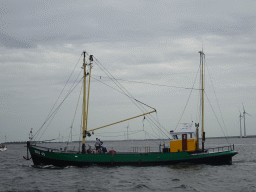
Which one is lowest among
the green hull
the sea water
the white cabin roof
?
the sea water

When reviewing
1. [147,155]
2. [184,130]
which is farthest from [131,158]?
[184,130]

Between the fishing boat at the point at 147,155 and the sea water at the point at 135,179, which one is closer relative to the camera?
the sea water at the point at 135,179

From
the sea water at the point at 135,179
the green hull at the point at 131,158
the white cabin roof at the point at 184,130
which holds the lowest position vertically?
the sea water at the point at 135,179

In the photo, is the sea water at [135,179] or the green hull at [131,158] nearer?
the sea water at [135,179]

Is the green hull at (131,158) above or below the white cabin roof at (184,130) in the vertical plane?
below

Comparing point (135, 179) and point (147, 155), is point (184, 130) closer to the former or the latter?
point (147, 155)

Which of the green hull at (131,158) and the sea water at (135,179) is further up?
the green hull at (131,158)

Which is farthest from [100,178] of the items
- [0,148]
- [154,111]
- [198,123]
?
[0,148]

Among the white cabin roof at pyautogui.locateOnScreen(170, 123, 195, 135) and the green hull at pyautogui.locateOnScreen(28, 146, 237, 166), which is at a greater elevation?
the white cabin roof at pyautogui.locateOnScreen(170, 123, 195, 135)

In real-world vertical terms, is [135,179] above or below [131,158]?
below

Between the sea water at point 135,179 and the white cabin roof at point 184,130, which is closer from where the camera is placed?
the sea water at point 135,179

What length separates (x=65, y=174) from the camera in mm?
30750

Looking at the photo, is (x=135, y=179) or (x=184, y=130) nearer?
(x=135, y=179)

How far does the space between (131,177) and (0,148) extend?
112 metres
